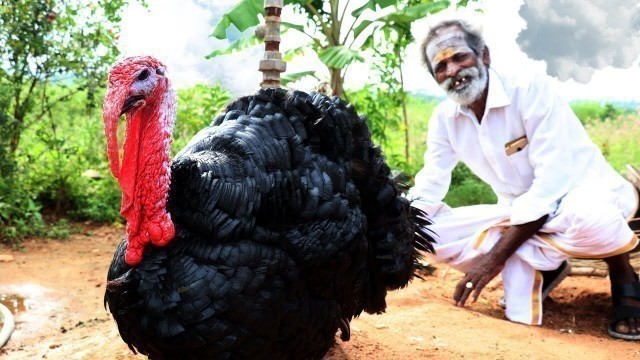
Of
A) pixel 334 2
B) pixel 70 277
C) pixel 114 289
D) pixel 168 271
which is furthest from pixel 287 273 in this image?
→ pixel 334 2

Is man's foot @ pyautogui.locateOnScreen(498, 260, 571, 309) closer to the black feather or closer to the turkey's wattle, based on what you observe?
the black feather

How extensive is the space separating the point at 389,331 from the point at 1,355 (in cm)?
240

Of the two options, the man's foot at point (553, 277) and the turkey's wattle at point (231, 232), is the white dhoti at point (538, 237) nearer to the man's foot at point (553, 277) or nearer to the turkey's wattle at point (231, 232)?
the man's foot at point (553, 277)

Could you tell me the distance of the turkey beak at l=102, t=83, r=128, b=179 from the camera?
2092 mm

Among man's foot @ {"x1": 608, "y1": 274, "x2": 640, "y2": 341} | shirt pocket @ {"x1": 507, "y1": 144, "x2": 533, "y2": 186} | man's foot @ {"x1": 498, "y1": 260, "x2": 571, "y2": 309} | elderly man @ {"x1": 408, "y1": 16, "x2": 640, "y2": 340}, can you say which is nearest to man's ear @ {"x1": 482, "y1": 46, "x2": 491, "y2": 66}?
elderly man @ {"x1": 408, "y1": 16, "x2": 640, "y2": 340}

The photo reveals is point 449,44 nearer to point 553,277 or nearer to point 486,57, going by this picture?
point 486,57

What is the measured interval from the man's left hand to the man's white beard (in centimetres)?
112

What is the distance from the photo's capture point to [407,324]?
4047 mm

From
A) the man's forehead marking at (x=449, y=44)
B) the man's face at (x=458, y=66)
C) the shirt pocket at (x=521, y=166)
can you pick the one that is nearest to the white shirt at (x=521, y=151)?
the shirt pocket at (x=521, y=166)

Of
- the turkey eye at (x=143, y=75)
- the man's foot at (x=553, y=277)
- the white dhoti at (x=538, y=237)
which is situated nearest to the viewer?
the turkey eye at (x=143, y=75)

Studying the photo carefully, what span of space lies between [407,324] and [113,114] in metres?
2.62

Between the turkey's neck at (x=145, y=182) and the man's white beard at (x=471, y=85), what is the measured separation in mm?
2652

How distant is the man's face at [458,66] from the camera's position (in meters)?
4.31

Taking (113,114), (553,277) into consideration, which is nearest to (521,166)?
(553,277)
